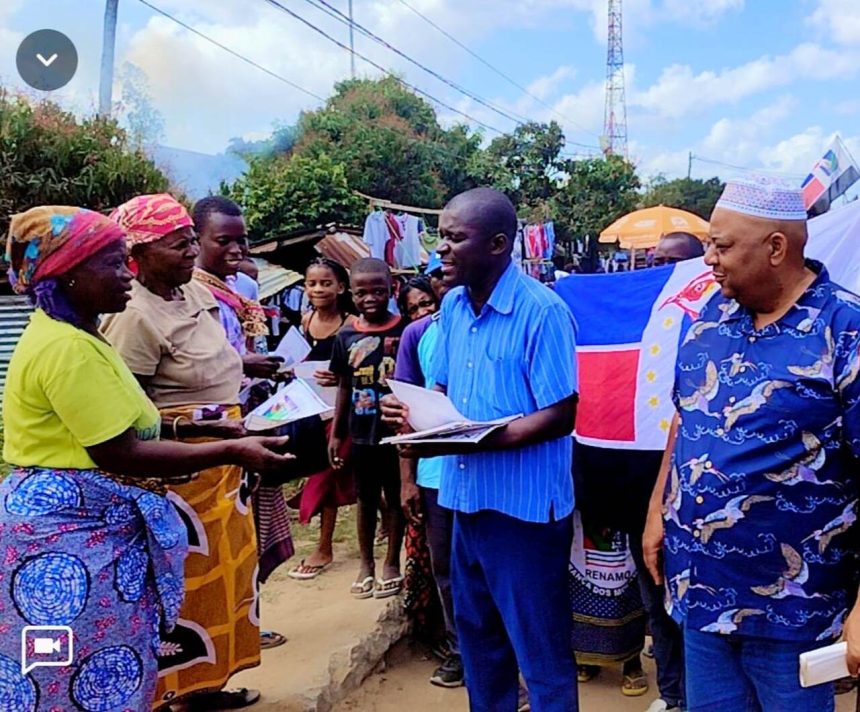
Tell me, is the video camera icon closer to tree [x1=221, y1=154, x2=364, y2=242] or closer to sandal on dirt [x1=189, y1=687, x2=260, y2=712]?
sandal on dirt [x1=189, y1=687, x2=260, y2=712]

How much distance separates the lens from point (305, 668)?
365cm

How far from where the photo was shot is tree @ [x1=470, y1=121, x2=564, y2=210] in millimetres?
26641

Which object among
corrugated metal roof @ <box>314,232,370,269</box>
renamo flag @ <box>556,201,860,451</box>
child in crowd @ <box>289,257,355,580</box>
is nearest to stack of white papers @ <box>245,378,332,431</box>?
renamo flag @ <box>556,201,860,451</box>

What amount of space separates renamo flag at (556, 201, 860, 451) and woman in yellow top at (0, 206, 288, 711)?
1881mm

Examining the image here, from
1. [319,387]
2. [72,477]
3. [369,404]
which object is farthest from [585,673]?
[72,477]

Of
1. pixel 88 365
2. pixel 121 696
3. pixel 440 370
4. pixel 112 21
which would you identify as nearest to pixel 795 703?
pixel 440 370

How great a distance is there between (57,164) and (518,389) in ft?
34.6

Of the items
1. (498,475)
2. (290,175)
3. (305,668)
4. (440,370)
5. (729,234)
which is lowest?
(305,668)

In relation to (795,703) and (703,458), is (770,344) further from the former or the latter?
(795,703)

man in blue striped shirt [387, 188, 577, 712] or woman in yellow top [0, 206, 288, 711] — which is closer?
woman in yellow top [0, 206, 288, 711]

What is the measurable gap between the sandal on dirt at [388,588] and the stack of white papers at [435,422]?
220 centimetres

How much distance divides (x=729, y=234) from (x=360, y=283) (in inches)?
100

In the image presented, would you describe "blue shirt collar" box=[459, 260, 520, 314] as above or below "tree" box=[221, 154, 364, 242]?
below

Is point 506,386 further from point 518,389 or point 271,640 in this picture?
point 271,640
